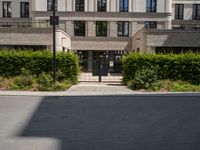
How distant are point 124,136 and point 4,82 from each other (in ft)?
42.3

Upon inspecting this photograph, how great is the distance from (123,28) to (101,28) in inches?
111

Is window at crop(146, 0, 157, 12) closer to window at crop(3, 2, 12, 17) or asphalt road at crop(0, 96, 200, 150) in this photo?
window at crop(3, 2, 12, 17)

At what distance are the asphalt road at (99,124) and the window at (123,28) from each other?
32.8 meters

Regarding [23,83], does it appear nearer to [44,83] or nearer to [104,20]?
[44,83]

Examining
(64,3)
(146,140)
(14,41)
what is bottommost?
(146,140)

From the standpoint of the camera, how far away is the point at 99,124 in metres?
10.3

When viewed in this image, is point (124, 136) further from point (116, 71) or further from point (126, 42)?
point (126, 42)

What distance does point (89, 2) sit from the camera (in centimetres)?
4794

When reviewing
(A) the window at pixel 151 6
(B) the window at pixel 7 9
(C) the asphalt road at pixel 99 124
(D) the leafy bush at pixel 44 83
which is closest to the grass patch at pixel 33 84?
(D) the leafy bush at pixel 44 83

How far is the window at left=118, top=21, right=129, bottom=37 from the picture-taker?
48.2m

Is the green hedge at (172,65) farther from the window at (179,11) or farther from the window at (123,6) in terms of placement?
the window at (179,11)

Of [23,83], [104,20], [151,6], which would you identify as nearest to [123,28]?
[104,20]

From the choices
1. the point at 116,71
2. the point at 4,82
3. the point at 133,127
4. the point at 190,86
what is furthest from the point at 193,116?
the point at 116,71

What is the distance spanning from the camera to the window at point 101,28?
48.2 meters
